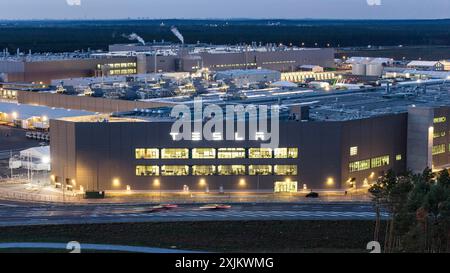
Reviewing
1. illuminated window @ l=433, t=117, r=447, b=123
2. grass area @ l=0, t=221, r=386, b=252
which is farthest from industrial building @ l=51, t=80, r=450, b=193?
grass area @ l=0, t=221, r=386, b=252

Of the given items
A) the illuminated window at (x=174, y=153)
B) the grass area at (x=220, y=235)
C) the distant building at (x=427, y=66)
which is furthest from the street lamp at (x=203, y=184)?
the distant building at (x=427, y=66)

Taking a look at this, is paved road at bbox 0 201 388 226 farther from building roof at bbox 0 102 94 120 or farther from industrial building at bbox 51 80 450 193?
building roof at bbox 0 102 94 120

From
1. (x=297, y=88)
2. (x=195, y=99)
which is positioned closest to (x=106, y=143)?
(x=195, y=99)

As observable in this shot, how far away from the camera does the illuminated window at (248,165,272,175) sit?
23.6 metres

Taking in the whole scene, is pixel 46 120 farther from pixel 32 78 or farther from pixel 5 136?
pixel 32 78

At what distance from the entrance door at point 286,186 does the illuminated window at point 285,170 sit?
28 cm

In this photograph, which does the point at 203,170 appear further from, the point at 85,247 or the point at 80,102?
the point at 80,102

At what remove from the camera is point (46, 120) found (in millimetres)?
36469

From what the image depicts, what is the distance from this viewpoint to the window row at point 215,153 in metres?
23.5

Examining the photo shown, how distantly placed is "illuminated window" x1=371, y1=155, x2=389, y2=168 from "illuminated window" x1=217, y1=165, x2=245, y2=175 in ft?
14.8

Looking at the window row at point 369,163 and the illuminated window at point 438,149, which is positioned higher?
the illuminated window at point 438,149

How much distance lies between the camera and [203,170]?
23.5 m

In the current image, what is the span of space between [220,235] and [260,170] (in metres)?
6.23

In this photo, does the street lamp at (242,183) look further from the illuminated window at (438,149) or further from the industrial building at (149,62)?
the industrial building at (149,62)
